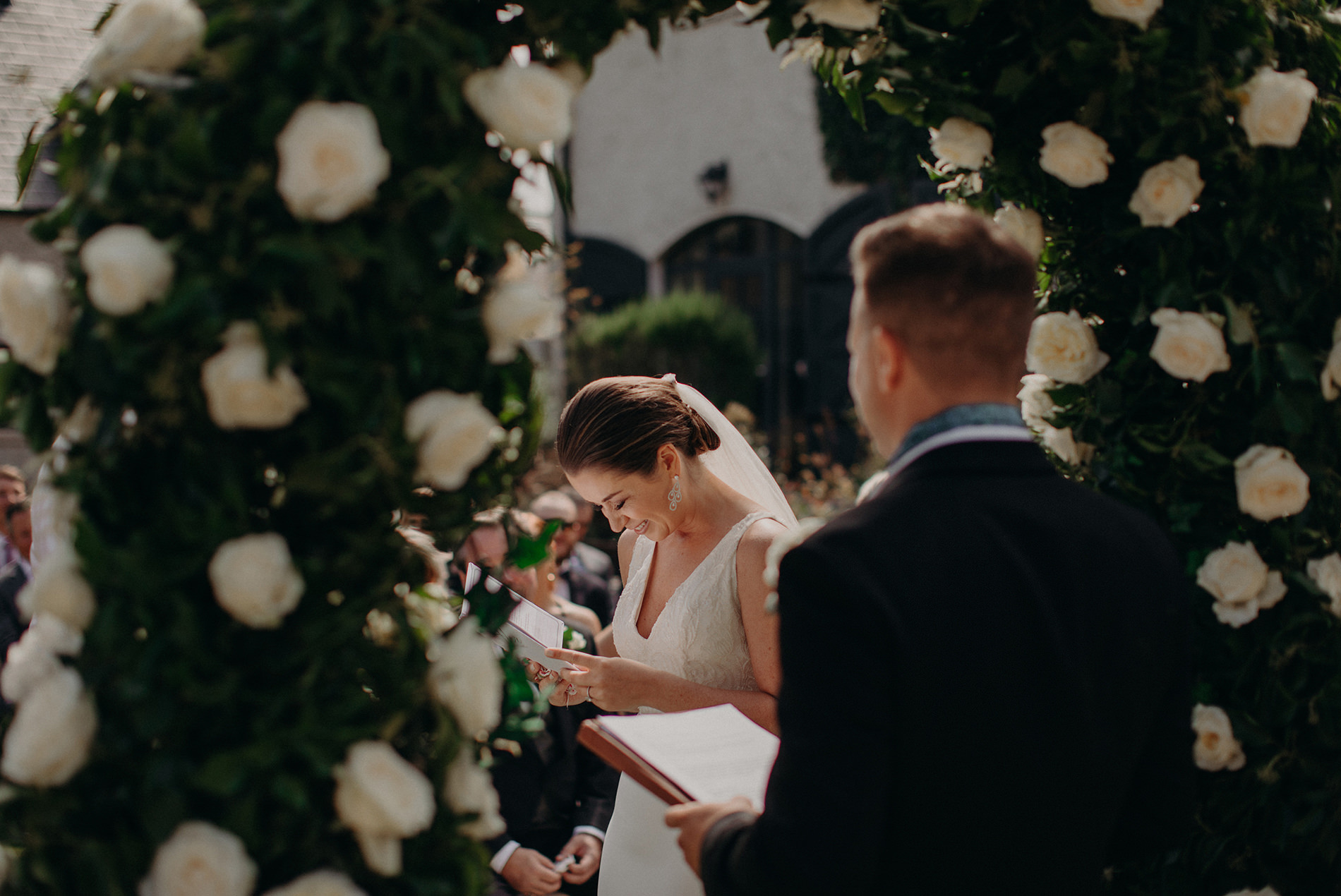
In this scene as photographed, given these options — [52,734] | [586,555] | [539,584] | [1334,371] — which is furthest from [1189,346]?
[586,555]

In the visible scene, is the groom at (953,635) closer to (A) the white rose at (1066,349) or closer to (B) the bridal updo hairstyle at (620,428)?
(A) the white rose at (1066,349)

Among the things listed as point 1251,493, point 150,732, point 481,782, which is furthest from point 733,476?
point 150,732

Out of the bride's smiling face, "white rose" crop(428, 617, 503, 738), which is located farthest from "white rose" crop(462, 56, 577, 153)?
the bride's smiling face

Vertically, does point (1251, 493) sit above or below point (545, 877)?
above

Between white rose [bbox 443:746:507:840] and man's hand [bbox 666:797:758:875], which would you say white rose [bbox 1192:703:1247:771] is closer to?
man's hand [bbox 666:797:758:875]

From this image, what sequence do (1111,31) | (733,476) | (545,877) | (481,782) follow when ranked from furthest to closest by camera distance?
(545,877), (733,476), (1111,31), (481,782)

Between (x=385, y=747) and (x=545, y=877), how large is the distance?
2041 millimetres

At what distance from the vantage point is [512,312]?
1.39 metres

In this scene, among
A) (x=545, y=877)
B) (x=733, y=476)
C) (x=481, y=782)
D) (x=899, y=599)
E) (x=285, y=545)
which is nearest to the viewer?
(x=899, y=599)

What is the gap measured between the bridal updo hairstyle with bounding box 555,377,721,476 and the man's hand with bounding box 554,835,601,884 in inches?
59.7

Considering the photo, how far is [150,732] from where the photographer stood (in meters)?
1.25

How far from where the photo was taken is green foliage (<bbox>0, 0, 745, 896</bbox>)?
126cm

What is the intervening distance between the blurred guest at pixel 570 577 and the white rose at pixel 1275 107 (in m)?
3.37

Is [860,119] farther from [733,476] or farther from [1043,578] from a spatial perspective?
[1043,578]
